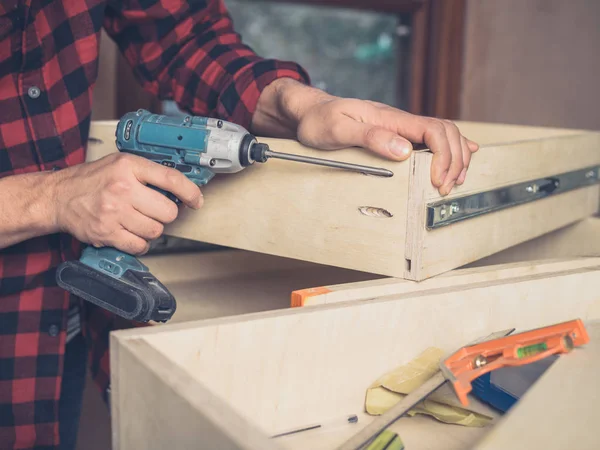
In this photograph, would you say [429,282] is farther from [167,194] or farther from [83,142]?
[83,142]

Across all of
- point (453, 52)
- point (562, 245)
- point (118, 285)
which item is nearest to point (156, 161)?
point (118, 285)

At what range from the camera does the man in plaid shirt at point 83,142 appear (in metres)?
0.86

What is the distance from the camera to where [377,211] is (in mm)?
812

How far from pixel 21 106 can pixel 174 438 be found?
0.68 m

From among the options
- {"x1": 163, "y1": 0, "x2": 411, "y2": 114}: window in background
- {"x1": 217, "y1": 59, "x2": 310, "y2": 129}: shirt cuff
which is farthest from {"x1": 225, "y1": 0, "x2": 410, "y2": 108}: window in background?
A: {"x1": 217, "y1": 59, "x2": 310, "y2": 129}: shirt cuff

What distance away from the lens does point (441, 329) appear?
763 millimetres

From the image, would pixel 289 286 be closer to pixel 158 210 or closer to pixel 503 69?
pixel 158 210

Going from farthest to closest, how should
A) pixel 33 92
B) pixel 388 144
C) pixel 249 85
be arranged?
pixel 249 85 < pixel 33 92 < pixel 388 144

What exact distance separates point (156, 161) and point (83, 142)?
0.79ft

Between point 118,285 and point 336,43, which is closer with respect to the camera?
point 118,285

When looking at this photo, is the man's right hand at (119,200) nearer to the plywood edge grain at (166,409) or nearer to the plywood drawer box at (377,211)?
the plywood drawer box at (377,211)

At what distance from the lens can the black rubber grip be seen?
0.83 meters

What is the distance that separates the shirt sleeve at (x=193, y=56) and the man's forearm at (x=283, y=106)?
0.7 inches

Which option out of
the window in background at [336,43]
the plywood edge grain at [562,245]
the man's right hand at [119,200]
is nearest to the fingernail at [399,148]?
the man's right hand at [119,200]
